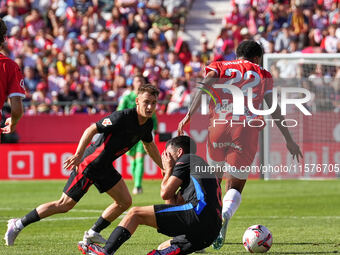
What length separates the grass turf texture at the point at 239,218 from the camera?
10125 millimetres

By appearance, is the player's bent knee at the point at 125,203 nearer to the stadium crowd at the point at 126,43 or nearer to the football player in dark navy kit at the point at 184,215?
the football player in dark navy kit at the point at 184,215

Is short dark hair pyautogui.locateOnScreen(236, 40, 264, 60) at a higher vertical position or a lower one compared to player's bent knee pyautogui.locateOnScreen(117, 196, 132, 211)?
higher

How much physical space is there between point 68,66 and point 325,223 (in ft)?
48.7

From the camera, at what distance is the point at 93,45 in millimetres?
26516

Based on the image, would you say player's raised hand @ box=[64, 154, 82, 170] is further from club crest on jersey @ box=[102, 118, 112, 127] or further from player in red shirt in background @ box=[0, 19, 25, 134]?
player in red shirt in background @ box=[0, 19, 25, 134]

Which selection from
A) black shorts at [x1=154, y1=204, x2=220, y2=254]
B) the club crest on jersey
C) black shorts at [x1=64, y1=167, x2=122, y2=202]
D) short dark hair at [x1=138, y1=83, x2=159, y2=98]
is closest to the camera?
black shorts at [x1=154, y1=204, x2=220, y2=254]

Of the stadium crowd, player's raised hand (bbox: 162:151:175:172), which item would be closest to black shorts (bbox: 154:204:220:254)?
player's raised hand (bbox: 162:151:175:172)

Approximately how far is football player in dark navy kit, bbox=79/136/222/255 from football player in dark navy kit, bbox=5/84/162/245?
5.12 ft

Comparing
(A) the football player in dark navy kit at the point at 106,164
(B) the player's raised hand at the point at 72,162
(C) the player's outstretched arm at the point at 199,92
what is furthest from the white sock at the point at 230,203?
(B) the player's raised hand at the point at 72,162

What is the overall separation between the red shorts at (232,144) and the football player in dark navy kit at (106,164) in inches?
28.5

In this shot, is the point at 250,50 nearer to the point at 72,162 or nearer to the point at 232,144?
the point at 232,144

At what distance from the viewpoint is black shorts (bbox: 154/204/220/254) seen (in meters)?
8.15

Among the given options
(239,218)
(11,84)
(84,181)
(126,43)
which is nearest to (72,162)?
(84,181)

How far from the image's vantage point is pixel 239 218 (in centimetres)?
1368
